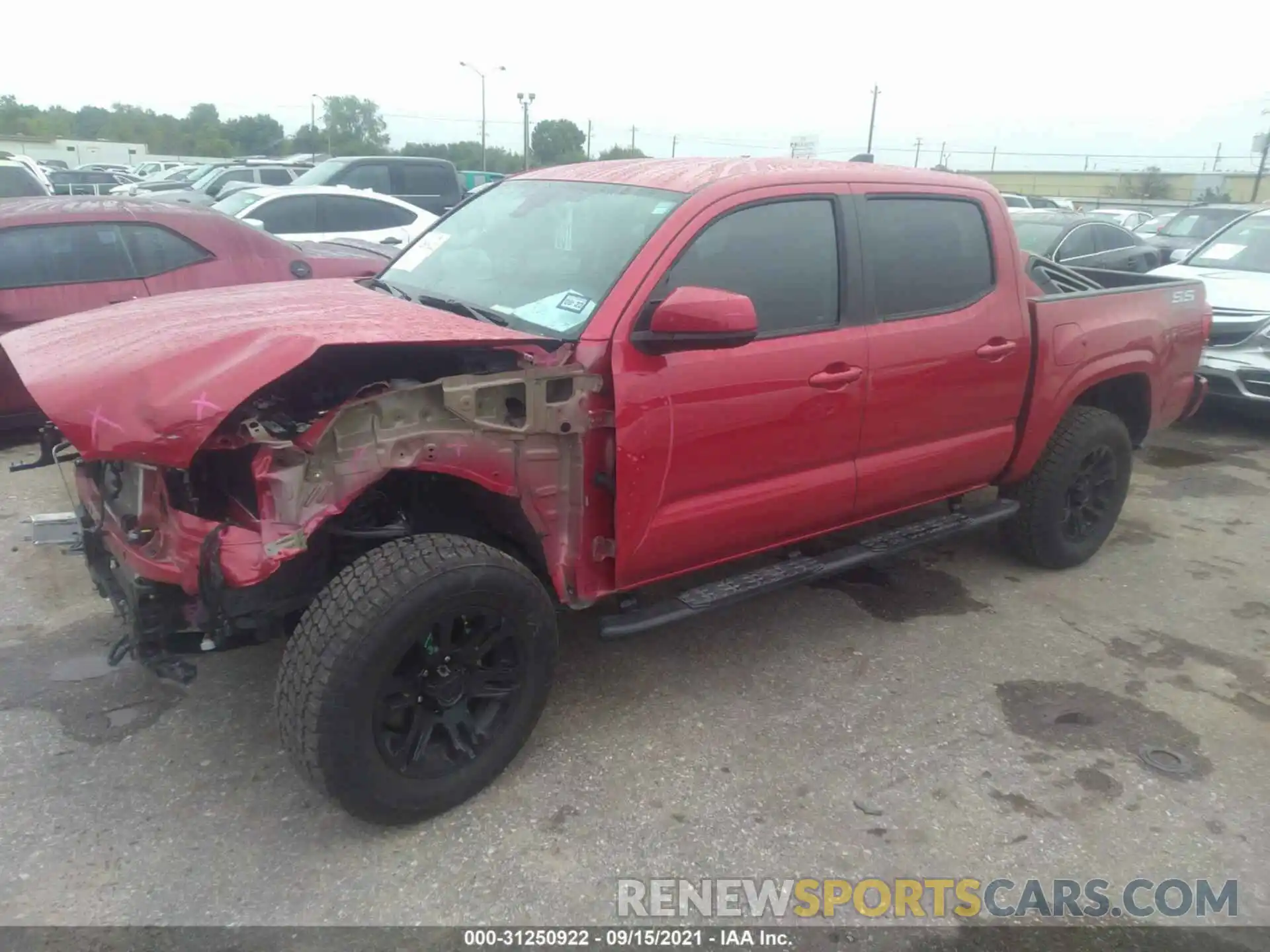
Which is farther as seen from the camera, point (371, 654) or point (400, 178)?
point (400, 178)

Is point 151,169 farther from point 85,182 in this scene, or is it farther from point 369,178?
point 369,178

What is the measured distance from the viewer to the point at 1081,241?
1014cm

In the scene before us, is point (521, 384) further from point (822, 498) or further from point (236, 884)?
point (236, 884)

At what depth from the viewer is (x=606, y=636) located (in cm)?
314

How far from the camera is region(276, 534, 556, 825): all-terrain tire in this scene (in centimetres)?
254

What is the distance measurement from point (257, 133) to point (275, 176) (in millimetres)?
58322

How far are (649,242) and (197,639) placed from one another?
1.88 m

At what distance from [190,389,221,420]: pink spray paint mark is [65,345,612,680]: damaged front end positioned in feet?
0.33

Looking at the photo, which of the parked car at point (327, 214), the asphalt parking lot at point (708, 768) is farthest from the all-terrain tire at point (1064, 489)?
the parked car at point (327, 214)

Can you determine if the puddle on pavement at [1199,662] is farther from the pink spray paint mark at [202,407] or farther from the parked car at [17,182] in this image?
the parked car at [17,182]

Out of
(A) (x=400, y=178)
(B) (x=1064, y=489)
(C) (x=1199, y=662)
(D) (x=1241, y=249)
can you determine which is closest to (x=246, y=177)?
(A) (x=400, y=178)

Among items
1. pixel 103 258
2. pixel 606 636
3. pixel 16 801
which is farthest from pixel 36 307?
pixel 606 636

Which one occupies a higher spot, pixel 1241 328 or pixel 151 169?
pixel 151 169

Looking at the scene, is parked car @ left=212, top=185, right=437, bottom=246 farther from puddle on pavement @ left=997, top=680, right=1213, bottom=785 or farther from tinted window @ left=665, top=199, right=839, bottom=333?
puddle on pavement @ left=997, top=680, right=1213, bottom=785
